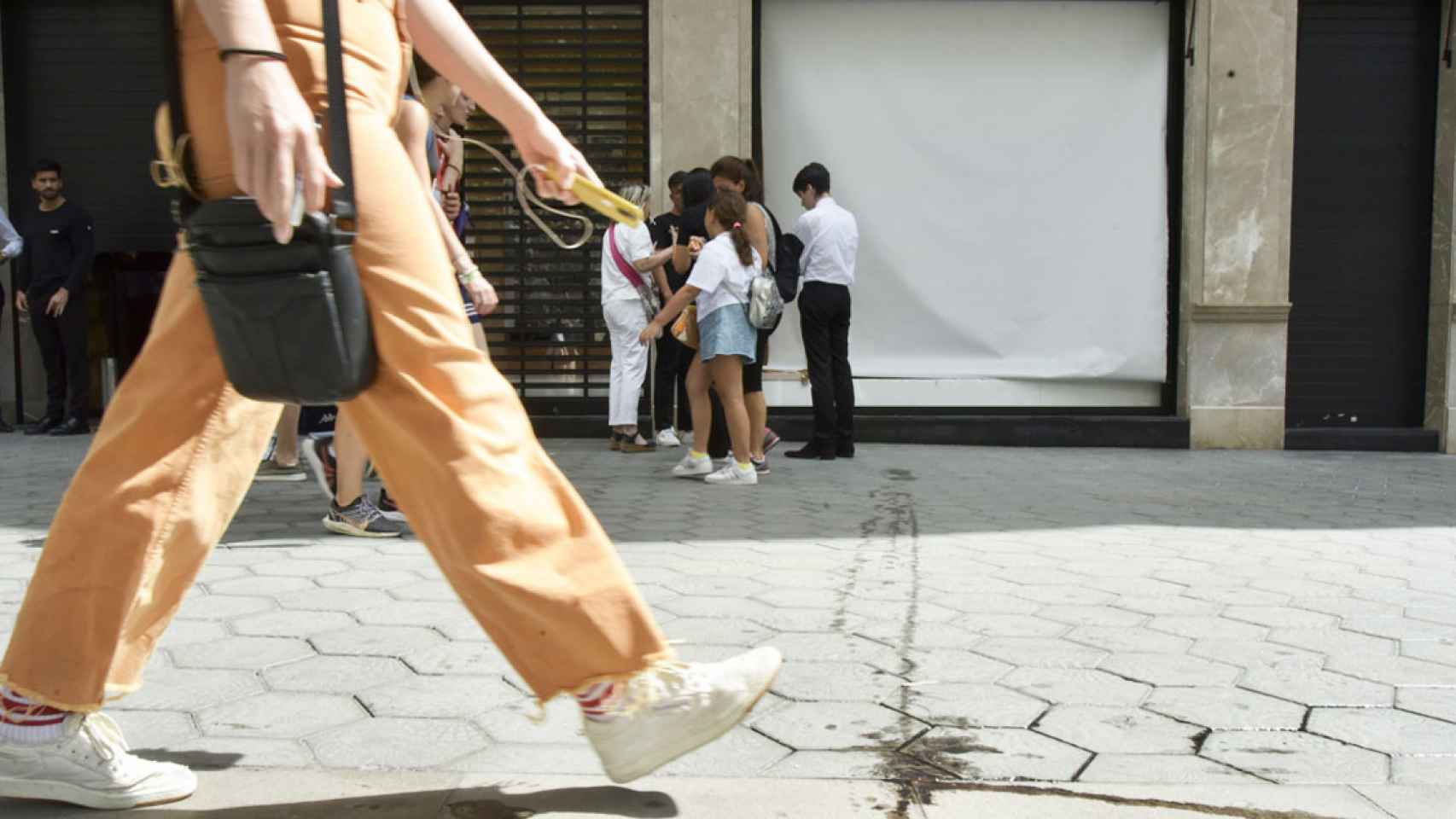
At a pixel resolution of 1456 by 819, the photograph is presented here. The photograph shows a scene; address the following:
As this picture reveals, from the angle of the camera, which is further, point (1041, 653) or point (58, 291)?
point (58, 291)

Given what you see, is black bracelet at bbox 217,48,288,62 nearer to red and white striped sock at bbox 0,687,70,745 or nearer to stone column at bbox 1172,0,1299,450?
red and white striped sock at bbox 0,687,70,745

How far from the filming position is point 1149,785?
2590mm

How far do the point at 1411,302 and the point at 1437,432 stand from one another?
3.06ft

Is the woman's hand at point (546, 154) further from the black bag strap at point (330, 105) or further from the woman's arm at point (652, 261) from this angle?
the woman's arm at point (652, 261)

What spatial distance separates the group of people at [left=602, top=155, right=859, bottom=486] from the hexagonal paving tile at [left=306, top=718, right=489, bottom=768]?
4.52 m

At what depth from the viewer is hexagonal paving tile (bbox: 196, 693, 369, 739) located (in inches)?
113

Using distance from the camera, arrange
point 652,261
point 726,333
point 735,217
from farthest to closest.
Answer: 1. point 652,261
2. point 735,217
3. point 726,333

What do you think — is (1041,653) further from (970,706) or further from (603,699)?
(603,699)

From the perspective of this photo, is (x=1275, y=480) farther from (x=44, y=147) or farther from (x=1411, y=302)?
(x=44, y=147)

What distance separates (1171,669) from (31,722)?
2452 mm

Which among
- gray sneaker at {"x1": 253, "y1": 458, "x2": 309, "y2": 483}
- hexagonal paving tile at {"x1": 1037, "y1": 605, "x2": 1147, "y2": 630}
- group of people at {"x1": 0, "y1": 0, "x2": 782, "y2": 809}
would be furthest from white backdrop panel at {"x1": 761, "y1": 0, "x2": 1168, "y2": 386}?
group of people at {"x1": 0, "y1": 0, "x2": 782, "y2": 809}

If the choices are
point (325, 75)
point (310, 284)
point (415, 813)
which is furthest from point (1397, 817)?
point (325, 75)

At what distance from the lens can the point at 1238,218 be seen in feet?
33.0

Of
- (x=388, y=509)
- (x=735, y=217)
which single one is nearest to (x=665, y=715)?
(x=388, y=509)
